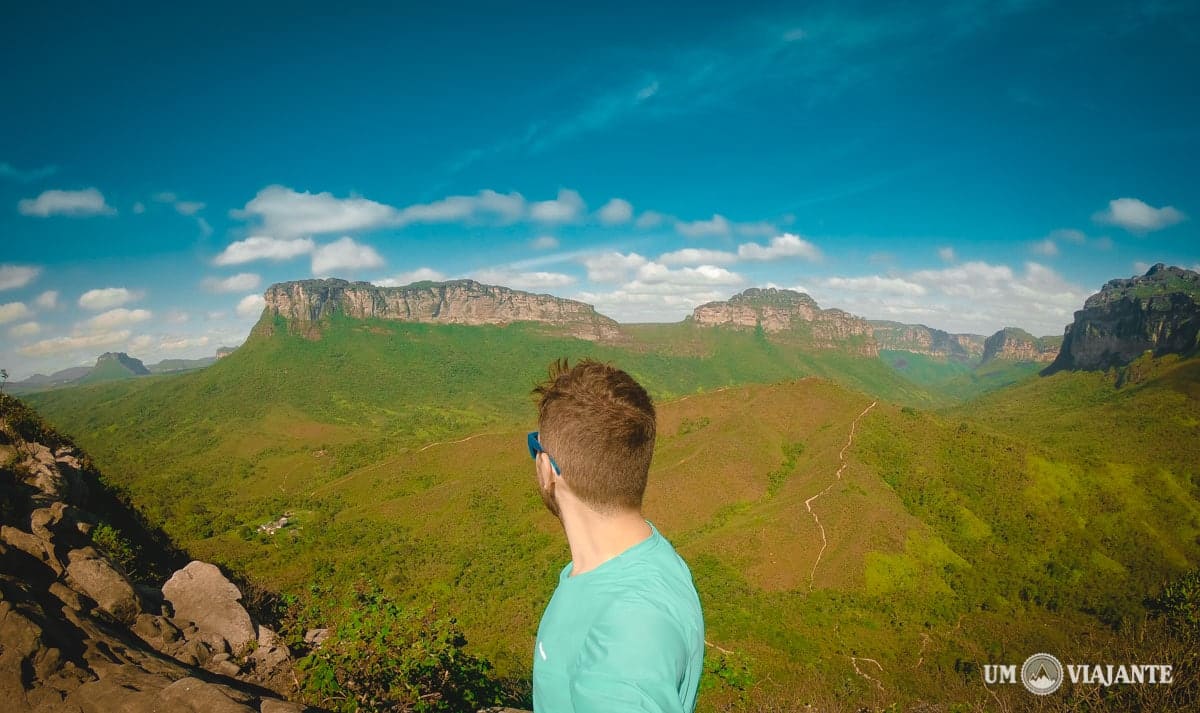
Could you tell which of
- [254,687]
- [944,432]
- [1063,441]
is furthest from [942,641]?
[1063,441]

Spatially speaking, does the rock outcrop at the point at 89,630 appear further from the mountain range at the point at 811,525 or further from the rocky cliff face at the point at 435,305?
the rocky cliff face at the point at 435,305

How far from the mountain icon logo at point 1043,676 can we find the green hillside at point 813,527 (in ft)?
4.23

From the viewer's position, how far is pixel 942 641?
25.4 metres

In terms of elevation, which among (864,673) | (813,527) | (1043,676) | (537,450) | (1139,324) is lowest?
(864,673)

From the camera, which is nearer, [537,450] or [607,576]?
[607,576]

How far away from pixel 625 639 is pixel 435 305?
605 feet

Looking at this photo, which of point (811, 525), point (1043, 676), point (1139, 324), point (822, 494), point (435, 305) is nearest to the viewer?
point (1043, 676)

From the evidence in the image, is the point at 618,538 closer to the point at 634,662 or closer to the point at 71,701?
the point at 634,662

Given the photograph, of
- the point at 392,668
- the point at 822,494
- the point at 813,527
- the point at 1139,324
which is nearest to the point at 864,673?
the point at 813,527

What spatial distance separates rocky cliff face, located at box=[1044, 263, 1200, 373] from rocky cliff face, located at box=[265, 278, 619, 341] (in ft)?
415

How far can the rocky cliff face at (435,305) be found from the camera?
5940 inches

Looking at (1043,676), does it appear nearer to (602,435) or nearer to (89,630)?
(602,435)

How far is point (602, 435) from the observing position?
6.81 feet

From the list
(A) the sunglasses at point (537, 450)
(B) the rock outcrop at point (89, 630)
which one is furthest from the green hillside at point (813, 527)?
A: (A) the sunglasses at point (537, 450)
